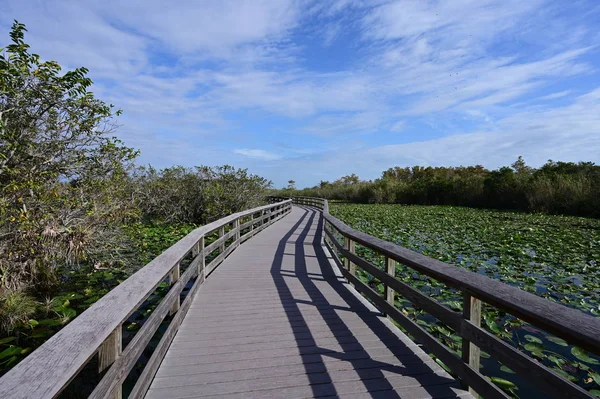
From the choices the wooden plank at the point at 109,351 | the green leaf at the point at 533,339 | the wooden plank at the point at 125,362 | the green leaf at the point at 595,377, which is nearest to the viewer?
the wooden plank at the point at 125,362

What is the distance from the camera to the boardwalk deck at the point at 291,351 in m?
2.28

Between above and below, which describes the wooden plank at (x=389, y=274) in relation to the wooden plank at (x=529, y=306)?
below

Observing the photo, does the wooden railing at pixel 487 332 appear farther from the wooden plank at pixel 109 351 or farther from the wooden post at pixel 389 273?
the wooden plank at pixel 109 351

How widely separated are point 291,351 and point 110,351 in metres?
Result: 1.49

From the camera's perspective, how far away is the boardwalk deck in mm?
2281

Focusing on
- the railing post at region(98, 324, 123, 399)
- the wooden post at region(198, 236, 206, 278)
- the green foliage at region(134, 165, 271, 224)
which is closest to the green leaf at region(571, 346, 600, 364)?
the railing post at region(98, 324, 123, 399)

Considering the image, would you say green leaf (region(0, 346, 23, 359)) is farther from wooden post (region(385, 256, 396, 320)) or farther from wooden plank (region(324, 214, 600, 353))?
wooden plank (region(324, 214, 600, 353))

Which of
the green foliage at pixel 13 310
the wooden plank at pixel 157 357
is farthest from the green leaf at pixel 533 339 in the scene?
the green foliage at pixel 13 310

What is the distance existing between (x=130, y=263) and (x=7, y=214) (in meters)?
2.41

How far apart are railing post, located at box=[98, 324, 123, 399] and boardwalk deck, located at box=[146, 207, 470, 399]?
2.06 feet

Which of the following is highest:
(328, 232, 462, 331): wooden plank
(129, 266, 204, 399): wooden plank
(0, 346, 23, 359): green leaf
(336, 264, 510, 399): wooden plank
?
(328, 232, 462, 331): wooden plank

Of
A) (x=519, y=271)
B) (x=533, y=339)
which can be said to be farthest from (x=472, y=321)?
(x=519, y=271)

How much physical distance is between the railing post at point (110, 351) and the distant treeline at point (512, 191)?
2107cm

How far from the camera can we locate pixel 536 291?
5.34 meters
